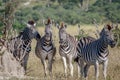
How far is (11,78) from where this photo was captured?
40.9ft

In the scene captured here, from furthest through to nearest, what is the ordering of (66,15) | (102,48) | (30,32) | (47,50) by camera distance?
(66,15), (30,32), (47,50), (102,48)

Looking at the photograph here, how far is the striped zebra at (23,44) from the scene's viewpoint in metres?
15.5

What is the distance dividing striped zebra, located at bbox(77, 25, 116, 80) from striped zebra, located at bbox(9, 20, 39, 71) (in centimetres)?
176

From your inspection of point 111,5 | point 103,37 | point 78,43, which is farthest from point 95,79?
point 111,5

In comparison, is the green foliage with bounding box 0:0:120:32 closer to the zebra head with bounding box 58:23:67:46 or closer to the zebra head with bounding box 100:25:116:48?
the zebra head with bounding box 58:23:67:46

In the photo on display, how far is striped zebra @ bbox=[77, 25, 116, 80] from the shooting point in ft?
45.8

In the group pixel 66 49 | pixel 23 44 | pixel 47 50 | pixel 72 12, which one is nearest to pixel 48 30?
pixel 47 50

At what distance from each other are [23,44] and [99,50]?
284cm

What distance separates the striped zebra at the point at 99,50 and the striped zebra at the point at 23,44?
176 centimetres

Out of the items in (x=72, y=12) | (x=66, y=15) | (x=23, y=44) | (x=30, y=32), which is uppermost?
(x=30, y=32)

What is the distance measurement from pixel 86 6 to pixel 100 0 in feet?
7.26

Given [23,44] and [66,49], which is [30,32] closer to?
[23,44]

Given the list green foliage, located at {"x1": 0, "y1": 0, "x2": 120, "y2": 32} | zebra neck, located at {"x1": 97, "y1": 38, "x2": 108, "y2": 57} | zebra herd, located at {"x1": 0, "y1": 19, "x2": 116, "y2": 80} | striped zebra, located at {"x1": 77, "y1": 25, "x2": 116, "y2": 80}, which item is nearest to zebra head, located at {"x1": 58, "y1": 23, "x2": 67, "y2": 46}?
zebra herd, located at {"x1": 0, "y1": 19, "x2": 116, "y2": 80}

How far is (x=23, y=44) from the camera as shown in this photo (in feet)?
52.6
